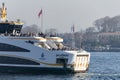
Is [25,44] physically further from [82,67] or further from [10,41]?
[82,67]

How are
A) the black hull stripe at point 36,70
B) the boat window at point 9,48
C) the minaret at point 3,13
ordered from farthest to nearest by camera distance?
1. the minaret at point 3,13
2. the boat window at point 9,48
3. the black hull stripe at point 36,70

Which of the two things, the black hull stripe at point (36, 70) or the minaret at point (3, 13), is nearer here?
the black hull stripe at point (36, 70)

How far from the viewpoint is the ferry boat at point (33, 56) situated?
6944 cm

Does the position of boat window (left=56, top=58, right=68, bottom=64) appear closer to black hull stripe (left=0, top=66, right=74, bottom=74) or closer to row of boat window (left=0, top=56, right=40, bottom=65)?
black hull stripe (left=0, top=66, right=74, bottom=74)

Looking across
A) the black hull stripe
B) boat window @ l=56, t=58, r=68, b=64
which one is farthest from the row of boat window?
boat window @ l=56, t=58, r=68, b=64

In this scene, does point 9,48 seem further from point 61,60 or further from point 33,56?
point 61,60

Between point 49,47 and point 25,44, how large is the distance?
2.47 meters

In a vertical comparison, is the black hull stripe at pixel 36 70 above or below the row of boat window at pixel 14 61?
below

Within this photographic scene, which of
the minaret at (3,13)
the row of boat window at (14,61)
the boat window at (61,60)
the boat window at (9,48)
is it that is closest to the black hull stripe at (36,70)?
the row of boat window at (14,61)

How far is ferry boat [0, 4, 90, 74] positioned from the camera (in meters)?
69.4

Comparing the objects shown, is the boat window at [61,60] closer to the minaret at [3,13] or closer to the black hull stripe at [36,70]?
the black hull stripe at [36,70]

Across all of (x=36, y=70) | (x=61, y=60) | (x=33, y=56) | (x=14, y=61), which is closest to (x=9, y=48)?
(x=14, y=61)

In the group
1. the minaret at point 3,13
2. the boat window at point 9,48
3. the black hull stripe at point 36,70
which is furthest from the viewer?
the minaret at point 3,13

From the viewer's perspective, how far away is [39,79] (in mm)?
64125
